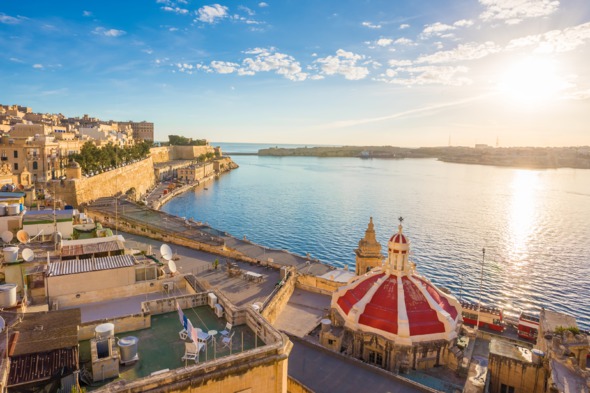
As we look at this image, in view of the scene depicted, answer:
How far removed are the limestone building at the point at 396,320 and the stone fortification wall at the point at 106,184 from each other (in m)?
39.5

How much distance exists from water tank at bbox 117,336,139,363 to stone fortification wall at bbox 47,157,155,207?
4231 centimetres

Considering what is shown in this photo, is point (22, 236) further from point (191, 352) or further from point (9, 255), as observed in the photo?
point (191, 352)

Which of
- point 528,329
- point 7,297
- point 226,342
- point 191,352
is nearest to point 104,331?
point 191,352

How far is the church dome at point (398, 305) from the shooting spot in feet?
55.8

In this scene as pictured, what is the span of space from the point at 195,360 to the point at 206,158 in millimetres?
147597

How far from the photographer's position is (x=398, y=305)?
1769 centimetres

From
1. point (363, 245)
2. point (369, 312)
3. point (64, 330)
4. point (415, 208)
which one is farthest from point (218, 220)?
point (64, 330)

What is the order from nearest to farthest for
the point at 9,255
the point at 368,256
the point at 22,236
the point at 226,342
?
the point at 226,342, the point at 9,255, the point at 22,236, the point at 368,256

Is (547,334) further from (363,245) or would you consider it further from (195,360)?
(195,360)

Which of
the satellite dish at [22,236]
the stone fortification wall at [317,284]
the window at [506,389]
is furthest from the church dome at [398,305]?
the satellite dish at [22,236]

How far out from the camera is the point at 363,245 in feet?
79.7

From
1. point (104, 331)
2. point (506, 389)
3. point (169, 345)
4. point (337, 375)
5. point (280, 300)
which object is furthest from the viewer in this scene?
point (280, 300)

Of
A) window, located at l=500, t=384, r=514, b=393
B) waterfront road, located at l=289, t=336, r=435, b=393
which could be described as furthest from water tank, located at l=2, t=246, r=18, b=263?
window, located at l=500, t=384, r=514, b=393

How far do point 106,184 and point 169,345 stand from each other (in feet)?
186
